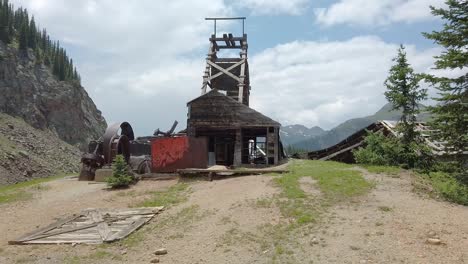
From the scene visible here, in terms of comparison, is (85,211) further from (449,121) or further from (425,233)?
(449,121)

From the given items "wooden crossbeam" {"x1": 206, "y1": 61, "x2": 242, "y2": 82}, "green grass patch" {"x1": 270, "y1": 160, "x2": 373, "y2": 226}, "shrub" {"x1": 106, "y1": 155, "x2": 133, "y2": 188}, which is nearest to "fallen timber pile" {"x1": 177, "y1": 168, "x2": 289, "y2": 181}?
"green grass patch" {"x1": 270, "y1": 160, "x2": 373, "y2": 226}

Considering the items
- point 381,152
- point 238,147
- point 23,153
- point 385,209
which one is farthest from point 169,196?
point 23,153

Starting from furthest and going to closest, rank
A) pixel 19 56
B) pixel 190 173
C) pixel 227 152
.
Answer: pixel 19 56 < pixel 227 152 < pixel 190 173

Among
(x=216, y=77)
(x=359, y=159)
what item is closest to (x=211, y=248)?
(x=359, y=159)

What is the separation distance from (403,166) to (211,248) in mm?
12618

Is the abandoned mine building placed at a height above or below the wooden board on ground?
above

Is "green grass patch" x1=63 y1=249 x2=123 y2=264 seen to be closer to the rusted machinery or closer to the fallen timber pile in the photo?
the fallen timber pile

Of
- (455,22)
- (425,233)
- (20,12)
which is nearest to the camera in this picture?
(425,233)

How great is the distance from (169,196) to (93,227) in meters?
4.58

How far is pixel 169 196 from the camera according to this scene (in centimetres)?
1712

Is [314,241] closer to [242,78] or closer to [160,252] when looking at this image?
[160,252]

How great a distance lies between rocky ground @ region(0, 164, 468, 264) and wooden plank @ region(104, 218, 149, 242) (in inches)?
8.0

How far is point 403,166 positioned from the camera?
63.8ft

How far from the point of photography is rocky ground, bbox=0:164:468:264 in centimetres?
938
